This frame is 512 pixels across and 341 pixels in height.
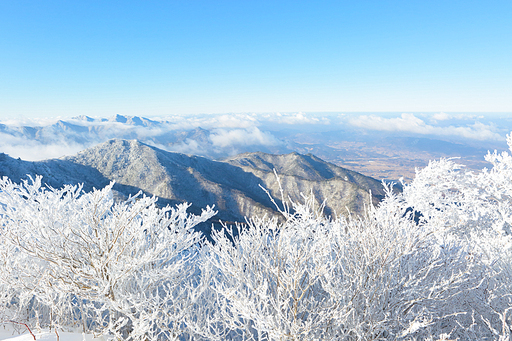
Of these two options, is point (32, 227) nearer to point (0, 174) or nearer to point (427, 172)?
point (427, 172)

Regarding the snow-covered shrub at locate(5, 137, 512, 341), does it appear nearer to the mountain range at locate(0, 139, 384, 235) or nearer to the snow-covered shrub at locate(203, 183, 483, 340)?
the snow-covered shrub at locate(203, 183, 483, 340)

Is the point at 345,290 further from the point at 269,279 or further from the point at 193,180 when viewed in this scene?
the point at 193,180

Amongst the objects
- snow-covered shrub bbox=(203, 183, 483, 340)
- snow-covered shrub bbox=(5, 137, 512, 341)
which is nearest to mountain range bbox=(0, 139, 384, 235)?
snow-covered shrub bbox=(5, 137, 512, 341)

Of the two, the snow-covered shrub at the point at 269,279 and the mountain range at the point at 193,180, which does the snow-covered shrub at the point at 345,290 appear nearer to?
the snow-covered shrub at the point at 269,279

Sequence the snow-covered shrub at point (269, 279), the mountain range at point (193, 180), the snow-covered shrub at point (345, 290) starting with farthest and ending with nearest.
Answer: the mountain range at point (193, 180), the snow-covered shrub at point (269, 279), the snow-covered shrub at point (345, 290)

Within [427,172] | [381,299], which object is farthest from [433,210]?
[381,299]

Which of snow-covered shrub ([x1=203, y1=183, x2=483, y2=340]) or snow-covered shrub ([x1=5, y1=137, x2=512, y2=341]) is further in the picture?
snow-covered shrub ([x1=5, y1=137, x2=512, y2=341])

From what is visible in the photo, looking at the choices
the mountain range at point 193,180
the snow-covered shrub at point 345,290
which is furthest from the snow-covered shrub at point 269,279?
the mountain range at point 193,180

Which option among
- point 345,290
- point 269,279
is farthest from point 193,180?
point 345,290
